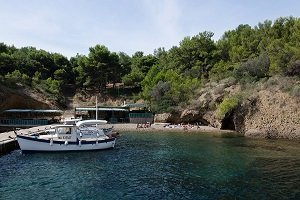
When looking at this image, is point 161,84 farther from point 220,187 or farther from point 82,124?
point 220,187

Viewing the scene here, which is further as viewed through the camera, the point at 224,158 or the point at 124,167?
the point at 224,158

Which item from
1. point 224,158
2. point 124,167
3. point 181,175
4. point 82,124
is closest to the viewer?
point 181,175

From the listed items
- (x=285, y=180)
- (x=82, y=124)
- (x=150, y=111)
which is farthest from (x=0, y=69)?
(x=285, y=180)

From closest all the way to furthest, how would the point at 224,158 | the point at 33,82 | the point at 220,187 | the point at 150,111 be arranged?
the point at 220,187, the point at 224,158, the point at 150,111, the point at 33,82

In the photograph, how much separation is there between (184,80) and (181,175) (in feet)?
184

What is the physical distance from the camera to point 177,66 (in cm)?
10100

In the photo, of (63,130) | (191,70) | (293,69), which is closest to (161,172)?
(63,130)

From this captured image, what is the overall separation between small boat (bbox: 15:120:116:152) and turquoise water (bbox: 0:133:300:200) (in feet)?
3.96

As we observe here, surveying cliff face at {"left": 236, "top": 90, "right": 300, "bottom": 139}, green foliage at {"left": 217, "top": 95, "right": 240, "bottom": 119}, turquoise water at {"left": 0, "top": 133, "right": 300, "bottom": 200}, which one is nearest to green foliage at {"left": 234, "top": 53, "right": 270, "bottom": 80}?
cliff face at {"left": 236, "top": 90, "right": 300, "bottom": 139}

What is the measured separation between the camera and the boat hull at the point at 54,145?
43.0 metres

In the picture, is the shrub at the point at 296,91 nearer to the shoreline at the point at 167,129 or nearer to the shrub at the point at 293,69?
the shrub at the point at 293,69

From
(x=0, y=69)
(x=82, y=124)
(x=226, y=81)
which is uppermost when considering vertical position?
(x=0, y=69)

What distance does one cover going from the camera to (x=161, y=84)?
275 ft

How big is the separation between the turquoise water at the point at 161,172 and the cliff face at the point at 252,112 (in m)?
7.18
